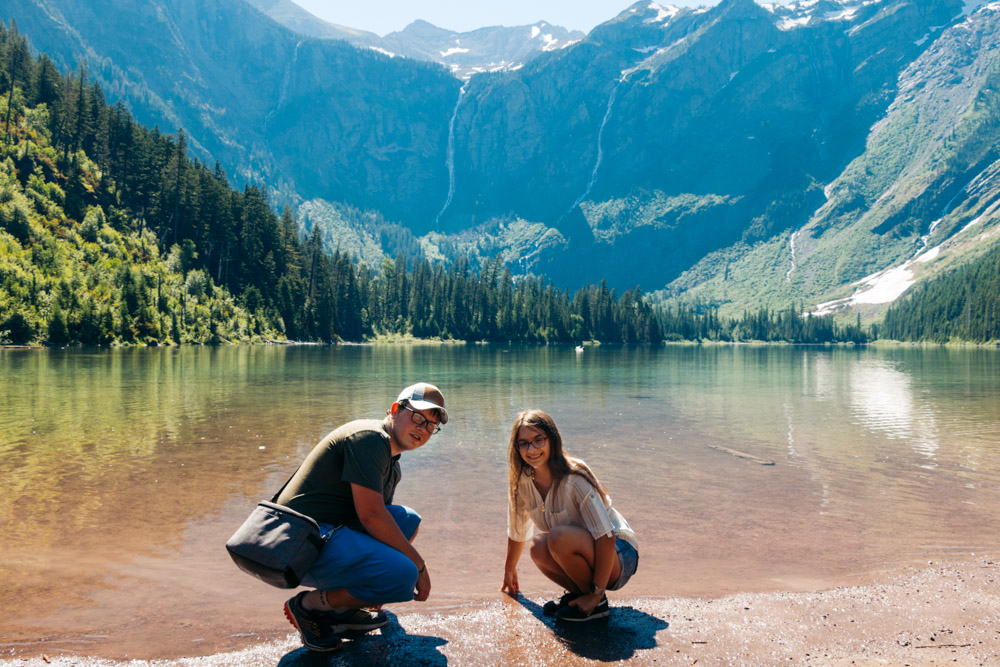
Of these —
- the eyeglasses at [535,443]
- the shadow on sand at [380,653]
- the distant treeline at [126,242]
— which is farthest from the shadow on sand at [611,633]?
the distant treeline at [126,242]

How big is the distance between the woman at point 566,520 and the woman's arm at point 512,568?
0.66ft

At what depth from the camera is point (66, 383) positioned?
36.8m

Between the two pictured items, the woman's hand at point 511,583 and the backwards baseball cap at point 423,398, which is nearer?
the backwards baseball cap at point 423,398

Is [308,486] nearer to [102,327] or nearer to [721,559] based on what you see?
[721,559]

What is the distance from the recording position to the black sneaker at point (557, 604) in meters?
7.98

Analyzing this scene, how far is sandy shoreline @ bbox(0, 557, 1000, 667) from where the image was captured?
686 cm

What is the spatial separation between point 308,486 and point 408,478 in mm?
9634

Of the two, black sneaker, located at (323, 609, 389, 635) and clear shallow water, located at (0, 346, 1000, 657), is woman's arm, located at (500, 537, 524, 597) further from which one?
black sneaker, located at (323, 609, 389, 635)

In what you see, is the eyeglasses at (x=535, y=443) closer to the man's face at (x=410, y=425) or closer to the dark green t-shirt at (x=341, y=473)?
the man's face at (x=410, y=425)

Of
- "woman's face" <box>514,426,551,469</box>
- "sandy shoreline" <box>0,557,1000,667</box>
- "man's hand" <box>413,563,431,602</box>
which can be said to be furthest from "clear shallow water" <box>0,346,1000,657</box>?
"woman's face" <box>514,426,551,469</box>

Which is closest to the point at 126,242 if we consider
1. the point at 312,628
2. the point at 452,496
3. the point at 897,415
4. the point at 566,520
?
the point at 897,415

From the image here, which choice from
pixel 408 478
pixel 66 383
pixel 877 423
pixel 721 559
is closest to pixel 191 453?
pixel 408 478

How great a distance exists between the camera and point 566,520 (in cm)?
803

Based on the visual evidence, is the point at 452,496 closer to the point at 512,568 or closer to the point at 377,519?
the point at 512,568
